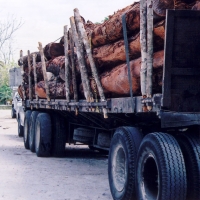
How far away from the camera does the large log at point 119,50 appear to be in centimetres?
629

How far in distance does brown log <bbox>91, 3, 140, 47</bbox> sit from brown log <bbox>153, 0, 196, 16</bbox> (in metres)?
0.66

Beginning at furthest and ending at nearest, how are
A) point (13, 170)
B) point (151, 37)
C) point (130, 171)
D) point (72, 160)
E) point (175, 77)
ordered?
point (72, 160)
point (13, 170)
point (130, 171)
point (151, 37)
point (175, 77)

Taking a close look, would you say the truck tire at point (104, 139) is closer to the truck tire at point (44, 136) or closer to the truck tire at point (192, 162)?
the truck tire at point (44, 136)

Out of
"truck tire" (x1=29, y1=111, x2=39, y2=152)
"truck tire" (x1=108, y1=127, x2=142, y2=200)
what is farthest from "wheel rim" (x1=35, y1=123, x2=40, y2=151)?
"truck tire" (x1=108, y1=127, x2=142, y2=200)

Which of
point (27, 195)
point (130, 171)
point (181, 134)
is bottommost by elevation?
point (27, 195)

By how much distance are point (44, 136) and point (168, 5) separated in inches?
297

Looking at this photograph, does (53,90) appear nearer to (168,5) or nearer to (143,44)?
(143,44)

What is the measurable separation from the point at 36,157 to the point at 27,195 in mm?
5176

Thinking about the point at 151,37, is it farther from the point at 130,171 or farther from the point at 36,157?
the point at 36,157

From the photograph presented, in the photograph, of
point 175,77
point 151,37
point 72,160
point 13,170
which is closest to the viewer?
point 175,77

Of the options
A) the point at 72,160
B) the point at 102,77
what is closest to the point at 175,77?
the point at 102,77

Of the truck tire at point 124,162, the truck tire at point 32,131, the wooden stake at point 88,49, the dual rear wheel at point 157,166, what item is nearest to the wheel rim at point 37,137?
the truck tire at point 32,131

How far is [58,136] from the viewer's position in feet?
42.9

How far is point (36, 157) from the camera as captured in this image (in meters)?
13.3
